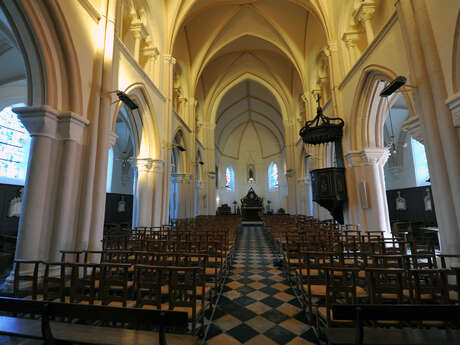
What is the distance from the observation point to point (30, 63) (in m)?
4.45

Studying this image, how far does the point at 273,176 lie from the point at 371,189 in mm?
19846

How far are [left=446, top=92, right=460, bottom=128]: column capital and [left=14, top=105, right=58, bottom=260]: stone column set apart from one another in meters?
7.37

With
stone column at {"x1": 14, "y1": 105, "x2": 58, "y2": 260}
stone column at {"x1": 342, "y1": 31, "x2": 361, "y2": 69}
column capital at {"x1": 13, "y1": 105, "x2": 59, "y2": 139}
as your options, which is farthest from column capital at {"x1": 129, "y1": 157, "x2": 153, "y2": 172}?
stone column at {"x1": 342, "y1": 31, "x2": 361, "y2": 69}

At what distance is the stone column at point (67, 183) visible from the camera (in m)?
4.39

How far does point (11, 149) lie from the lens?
1066 centimetres

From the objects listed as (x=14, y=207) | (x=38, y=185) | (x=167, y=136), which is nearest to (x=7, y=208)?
(x=14, y=207)

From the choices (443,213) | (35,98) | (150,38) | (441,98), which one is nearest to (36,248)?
(35,98)

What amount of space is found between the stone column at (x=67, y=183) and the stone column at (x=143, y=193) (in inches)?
169

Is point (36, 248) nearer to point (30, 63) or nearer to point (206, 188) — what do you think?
point (30, 63)

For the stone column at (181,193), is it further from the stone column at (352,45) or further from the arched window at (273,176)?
the arched window at (273,176)

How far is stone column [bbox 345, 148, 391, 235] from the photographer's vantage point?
7.89 m

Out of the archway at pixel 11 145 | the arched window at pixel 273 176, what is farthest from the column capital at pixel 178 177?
the arched window at pixel 273 176

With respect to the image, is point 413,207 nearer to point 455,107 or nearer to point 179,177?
point 455,107

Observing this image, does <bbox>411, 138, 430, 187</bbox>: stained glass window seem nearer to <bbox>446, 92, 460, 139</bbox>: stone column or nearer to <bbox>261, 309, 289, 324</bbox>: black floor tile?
<bbox>446, 92, 460, 139</bbox>: stone column
